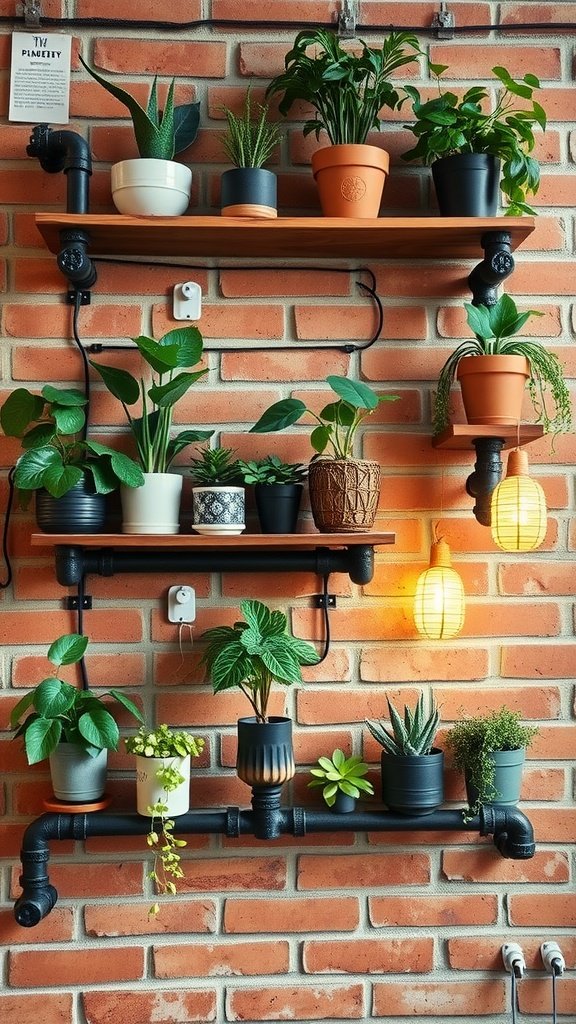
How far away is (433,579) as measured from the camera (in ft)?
4.98

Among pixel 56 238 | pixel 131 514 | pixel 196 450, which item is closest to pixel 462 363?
pixel 196 450

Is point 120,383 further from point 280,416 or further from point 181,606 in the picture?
point 181,606

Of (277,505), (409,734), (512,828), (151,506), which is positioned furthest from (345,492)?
(512,828)

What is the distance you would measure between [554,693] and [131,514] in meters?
0.83

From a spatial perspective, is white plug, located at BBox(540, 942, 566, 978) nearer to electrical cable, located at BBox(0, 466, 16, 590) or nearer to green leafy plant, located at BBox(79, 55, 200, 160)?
electrical cable, located at BBox(0, 466, 16, 590)

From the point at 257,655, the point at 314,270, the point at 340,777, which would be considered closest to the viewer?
the point at 257,655

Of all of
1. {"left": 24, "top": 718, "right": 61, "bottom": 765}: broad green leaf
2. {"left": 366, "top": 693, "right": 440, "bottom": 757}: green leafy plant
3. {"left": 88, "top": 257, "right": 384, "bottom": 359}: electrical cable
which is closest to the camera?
{"left": 24, "top": 718, "right": 61, "bottom": 765}: broad green leaf

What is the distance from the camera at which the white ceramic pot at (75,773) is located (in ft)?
4.80

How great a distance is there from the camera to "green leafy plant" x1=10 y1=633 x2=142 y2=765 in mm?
1410

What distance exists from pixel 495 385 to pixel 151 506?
0.61m

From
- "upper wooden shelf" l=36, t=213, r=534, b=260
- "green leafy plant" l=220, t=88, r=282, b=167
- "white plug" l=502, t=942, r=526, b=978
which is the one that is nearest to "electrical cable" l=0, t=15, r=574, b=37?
"green leafy plant" l=220, t=88, r=282, b=167

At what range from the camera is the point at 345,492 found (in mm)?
1440

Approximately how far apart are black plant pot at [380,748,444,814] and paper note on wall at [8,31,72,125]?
129 centimetres

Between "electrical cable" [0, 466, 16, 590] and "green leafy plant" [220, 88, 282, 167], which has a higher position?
"green leafy plant" [220, 88, 282, 167]
